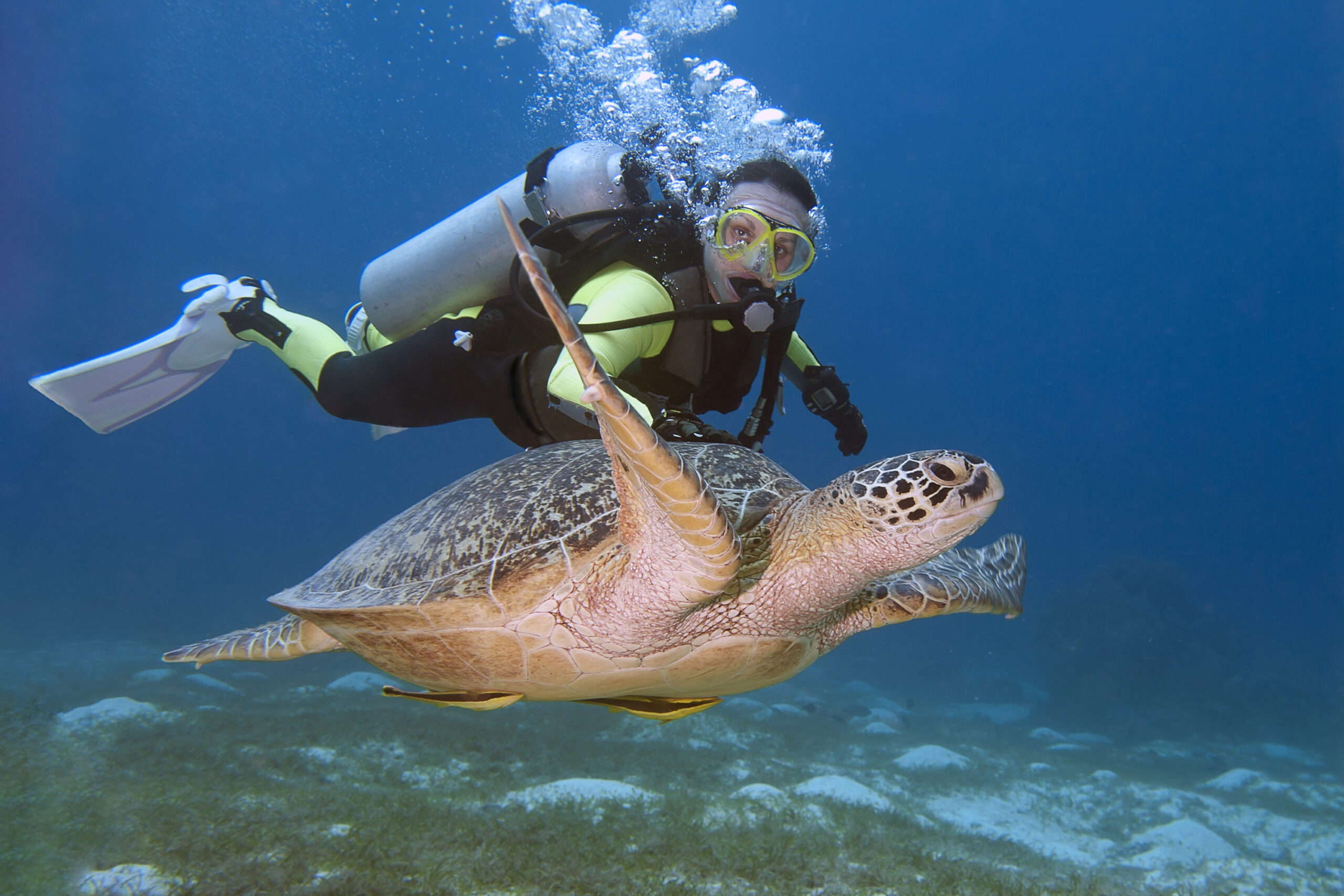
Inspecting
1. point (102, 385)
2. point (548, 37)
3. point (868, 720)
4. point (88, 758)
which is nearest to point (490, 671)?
point (102, 385)

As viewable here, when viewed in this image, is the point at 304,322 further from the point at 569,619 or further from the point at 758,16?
the point at 758,16

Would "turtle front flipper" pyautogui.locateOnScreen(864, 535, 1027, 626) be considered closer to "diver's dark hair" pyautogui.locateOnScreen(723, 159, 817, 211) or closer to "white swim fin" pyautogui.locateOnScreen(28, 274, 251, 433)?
"diver's dark hair" pyautogui.locateOnScreen(723, 159, 817, 211)

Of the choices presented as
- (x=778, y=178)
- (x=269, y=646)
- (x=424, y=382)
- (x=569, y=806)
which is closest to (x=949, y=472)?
(x=778, y=178)

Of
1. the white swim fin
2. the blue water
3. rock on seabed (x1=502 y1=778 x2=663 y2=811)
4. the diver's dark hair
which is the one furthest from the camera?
the blue water

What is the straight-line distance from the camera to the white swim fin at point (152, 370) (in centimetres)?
369

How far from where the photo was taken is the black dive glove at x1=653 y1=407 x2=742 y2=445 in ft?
8.03

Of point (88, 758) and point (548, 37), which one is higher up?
point (548, 37)

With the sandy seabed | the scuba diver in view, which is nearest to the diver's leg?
the scuba diver

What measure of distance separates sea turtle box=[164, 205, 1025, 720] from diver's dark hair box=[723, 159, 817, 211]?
1627 mm

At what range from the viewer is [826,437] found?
191ft

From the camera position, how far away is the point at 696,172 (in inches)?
135

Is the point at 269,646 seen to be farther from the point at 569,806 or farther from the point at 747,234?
the point at 747,234

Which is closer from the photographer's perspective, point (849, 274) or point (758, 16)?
point (758, 16)

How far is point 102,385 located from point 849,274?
55.3 meters
